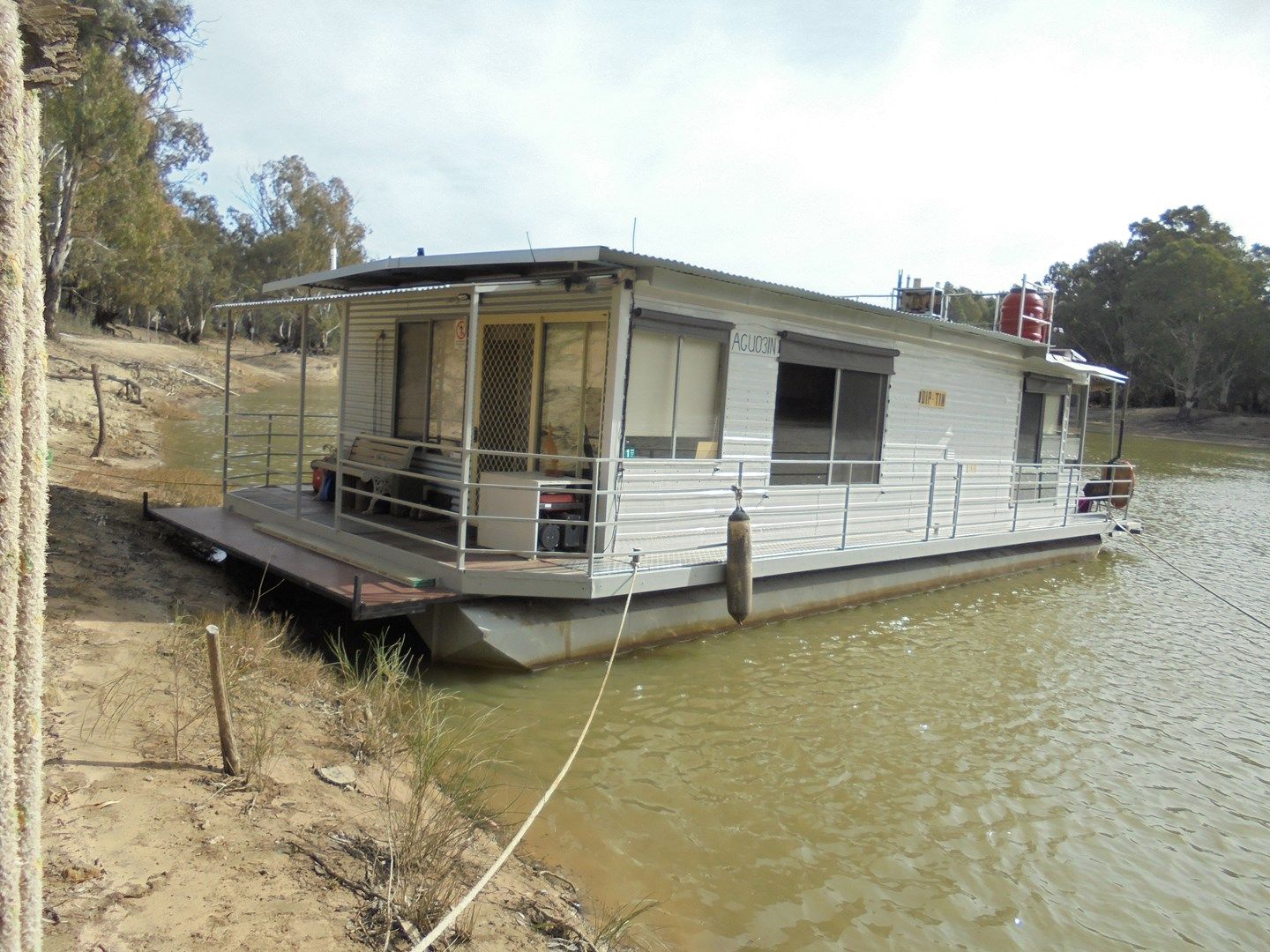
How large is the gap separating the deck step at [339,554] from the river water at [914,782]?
0.84 m

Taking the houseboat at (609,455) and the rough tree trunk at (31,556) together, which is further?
the houseboat at (609,455)

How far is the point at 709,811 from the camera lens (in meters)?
5.75

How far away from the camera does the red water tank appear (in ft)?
48.1

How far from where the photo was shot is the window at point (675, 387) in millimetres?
8203

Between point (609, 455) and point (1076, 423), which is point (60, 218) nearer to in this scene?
point (609, 455)

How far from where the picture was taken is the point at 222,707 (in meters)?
4.39

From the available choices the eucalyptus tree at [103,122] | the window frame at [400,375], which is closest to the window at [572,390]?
the window frame at [400,375]

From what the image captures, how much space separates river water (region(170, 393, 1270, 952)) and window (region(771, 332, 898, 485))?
1.68 metres

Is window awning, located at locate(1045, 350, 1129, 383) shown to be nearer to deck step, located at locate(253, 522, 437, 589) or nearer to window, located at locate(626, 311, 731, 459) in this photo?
window, located at locate(626, 311, 731, 459)

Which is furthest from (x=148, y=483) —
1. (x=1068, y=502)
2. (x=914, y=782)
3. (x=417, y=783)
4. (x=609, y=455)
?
(x=1068, y=502)

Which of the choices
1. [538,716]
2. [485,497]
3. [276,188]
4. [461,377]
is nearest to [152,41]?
[276,188]

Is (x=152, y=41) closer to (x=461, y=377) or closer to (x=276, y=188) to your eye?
(x=276, y=188)

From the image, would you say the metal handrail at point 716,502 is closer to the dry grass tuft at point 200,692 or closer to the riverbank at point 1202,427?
the dry grass tuft at point 200,692

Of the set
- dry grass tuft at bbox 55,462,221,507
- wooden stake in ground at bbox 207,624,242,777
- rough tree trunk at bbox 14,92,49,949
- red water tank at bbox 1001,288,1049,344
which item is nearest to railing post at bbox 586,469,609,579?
wooden stake in ground at bbox 207,624,242,777
